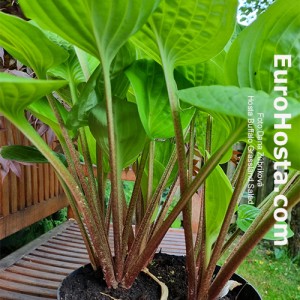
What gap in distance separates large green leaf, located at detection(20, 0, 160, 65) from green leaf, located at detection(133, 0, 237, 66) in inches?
1.4

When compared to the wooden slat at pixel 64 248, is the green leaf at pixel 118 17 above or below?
above

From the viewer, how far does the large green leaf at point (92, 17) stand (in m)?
0.29

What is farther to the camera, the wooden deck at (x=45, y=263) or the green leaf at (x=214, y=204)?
the wooden deck at (x=45, y=263)

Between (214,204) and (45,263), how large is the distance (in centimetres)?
47

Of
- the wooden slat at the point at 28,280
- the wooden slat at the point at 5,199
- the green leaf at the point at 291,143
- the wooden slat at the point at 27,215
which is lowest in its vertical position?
the wooden slat at the point at 28,280

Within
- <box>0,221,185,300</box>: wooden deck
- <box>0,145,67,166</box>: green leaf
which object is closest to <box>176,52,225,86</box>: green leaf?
<box>0,145,67,166</box>: green leaf

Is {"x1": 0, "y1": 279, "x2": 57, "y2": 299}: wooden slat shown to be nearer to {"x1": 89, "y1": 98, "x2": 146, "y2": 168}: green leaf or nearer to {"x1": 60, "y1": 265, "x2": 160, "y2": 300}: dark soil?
{"x1": 60, "y1": 265, "x2": 160, "y2": 300}: dark soil

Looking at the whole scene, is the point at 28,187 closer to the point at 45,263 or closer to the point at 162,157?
the point at 45,263

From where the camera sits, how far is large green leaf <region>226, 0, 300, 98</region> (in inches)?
12.7

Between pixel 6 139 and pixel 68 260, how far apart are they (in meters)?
0.31

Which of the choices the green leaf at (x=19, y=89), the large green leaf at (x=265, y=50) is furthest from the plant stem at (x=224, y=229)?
the green leaf at (x=19, y=89)

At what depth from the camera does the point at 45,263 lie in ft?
2.57

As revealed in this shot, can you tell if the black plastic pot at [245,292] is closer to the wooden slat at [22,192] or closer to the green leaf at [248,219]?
the green leaf at [248,219]

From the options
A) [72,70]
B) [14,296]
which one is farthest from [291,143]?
[14,296]
